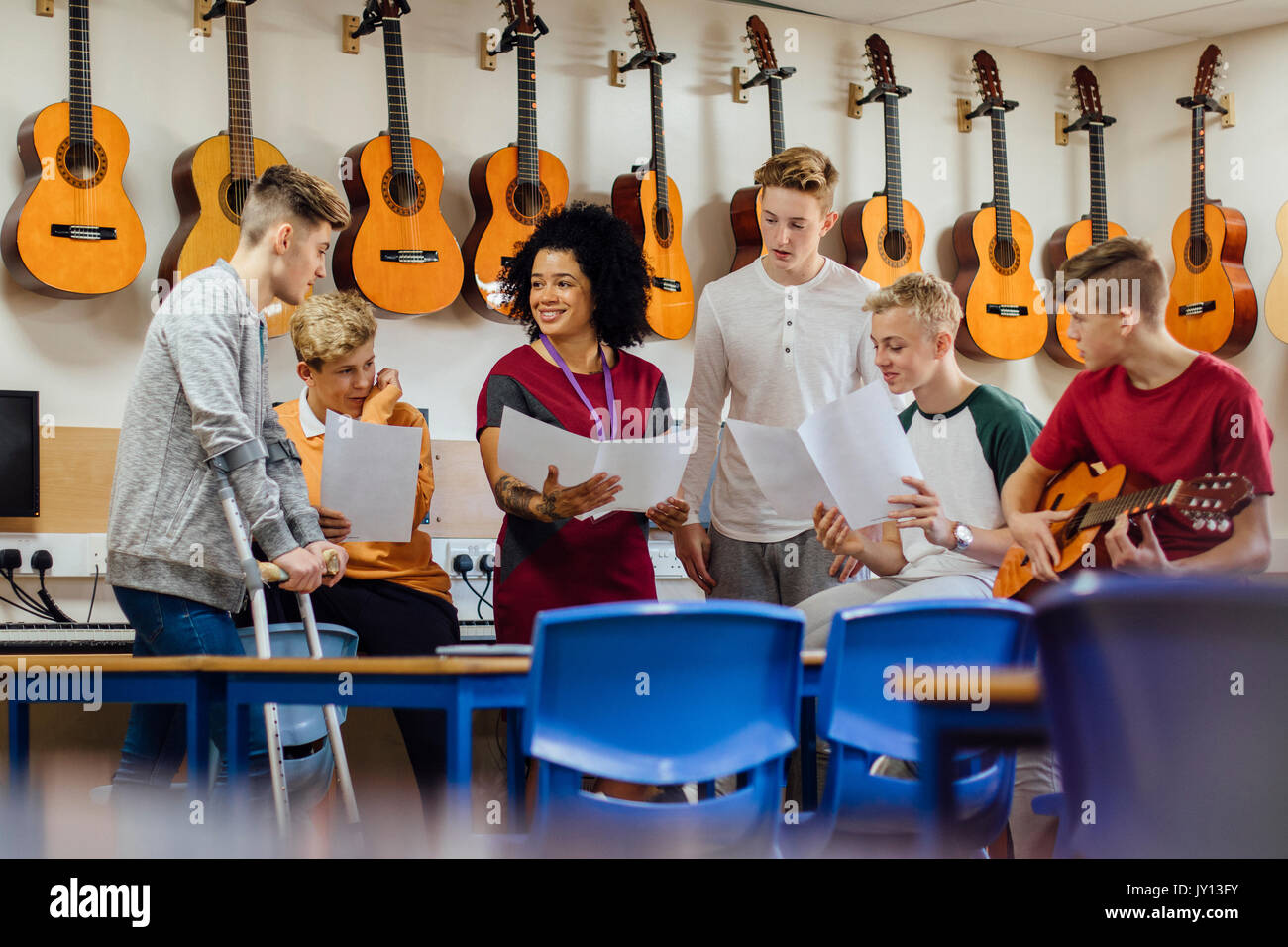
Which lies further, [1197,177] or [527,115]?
[1197,177]

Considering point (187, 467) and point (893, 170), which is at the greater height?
point (893, 170)

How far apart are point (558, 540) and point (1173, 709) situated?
151 centimetres

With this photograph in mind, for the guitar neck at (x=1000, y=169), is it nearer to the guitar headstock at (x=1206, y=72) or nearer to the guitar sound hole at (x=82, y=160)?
the guitar headstock at (x=1206, y=72)

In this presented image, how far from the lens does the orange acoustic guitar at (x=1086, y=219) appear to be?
4715 millimetres

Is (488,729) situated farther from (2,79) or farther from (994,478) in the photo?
(2,79)

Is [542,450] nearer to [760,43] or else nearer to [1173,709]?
[1173,709]

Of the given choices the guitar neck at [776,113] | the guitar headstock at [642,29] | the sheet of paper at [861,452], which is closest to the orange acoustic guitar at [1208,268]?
the guitar neck at [776,113]

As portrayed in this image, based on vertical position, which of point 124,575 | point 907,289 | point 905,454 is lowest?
point 124,575

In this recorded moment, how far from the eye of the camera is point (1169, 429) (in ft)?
7.59

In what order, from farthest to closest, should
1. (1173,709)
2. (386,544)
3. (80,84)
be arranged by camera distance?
(80,84) → (386,544) → (1173,709)

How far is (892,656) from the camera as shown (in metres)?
2.04

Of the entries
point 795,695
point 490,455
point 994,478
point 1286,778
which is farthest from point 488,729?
point 1286,778

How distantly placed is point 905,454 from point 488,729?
2.01m

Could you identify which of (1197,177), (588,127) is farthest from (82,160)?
(1197,177)
